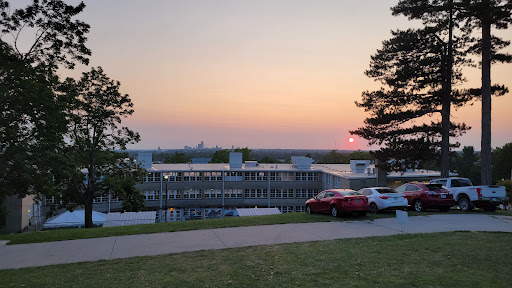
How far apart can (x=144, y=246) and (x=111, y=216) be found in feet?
64.1

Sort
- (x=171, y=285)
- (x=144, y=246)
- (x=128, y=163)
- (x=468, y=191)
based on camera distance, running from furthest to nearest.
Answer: (x=128, y=163) < (x=468, y=191) < (x=144, y=246) < (x=171, y=285)

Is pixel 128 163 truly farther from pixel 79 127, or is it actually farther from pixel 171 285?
pixel 171 285

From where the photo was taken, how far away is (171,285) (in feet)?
22.2

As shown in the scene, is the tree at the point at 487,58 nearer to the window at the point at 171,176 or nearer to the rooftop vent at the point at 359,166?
the rooftop vent at the point at 359,166

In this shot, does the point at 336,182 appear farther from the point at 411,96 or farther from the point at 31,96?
the point at 31,96

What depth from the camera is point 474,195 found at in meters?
19.2

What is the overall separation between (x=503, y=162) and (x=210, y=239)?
82536mm

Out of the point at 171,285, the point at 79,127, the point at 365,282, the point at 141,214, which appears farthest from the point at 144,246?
the point at 141,214

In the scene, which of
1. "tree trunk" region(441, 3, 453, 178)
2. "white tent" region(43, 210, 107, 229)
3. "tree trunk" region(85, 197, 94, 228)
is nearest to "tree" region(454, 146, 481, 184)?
"tree trunk" region(441, 3, 453, 178)

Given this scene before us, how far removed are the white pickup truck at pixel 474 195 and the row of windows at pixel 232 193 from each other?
3223 centimetres

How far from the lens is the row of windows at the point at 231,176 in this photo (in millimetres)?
48656

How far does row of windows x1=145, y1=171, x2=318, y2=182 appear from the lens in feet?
160

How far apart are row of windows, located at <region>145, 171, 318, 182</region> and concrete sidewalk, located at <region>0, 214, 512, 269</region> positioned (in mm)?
35942

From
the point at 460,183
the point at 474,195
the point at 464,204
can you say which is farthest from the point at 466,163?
the point at 474,195
